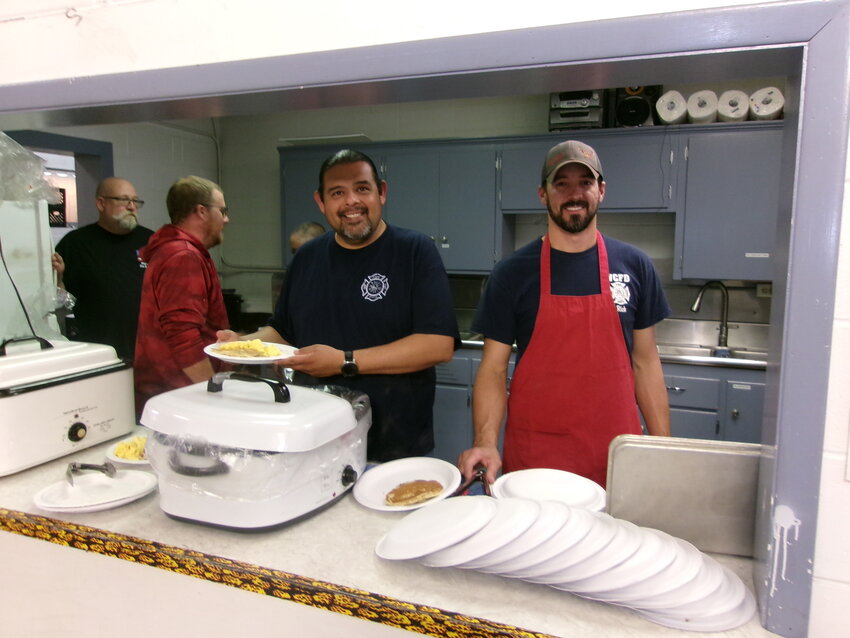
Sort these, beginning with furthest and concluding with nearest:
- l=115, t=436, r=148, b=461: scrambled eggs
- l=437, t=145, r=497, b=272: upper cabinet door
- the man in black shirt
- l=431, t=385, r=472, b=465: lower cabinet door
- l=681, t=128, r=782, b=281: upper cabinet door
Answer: l=437, t=145, r=497, b=272: upper cabinet door, l=431, t=385, r=472, b=465: lower cabinet door, l=681, t=128, r=782, b=281: upper cabinet door, the man in black shirt, l=115, t=436, r=148, b=461: scrambled eggs

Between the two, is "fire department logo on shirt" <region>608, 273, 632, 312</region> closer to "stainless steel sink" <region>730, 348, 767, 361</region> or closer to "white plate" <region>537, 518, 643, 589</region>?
"white plate" <region>537, 518, 643, 589</region>

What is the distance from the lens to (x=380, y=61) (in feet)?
3.83

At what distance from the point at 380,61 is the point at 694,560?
1.09 m

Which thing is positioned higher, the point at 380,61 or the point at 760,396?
the point at 380,61

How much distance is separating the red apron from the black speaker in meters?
2.31

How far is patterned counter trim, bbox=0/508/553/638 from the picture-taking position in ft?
3.23

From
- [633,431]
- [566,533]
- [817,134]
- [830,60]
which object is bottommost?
[633,431]

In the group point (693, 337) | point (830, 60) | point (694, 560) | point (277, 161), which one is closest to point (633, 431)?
point (694, 560)

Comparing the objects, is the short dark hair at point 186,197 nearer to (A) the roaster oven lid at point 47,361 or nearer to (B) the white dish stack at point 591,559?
(A) the roaster oven lid at point 47,361

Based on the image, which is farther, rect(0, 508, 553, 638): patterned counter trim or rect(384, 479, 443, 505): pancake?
rect(384, 479, 443, 505): pancake

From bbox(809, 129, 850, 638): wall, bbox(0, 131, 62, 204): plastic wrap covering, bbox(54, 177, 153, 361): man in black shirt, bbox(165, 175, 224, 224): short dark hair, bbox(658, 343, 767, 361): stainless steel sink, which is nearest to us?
bbox(809, 129, 850, 638): wall

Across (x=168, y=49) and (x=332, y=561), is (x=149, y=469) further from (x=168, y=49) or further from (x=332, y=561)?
(x=168, y=49)

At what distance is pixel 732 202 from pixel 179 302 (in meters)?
3.44

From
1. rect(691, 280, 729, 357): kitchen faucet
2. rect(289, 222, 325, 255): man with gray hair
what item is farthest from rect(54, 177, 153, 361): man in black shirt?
rect(691, 280, 729, 357): kitchen faucet
